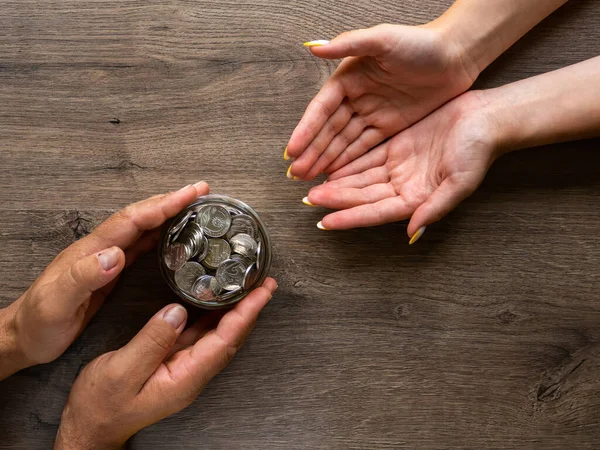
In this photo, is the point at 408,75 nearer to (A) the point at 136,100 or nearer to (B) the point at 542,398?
Result: (A) the point at 136,100

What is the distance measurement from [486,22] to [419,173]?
0.35m

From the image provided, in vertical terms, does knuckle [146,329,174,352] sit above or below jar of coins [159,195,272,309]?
below

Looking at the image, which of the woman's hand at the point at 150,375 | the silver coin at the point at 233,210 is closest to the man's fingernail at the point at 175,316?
the woman's hand at the point at 150,375

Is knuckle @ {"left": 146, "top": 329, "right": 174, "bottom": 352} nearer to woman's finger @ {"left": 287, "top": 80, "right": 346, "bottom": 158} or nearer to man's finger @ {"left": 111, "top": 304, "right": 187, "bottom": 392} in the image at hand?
man's finger @ {"left": 111, "top": 304, "right": 187, "bottom": 392}

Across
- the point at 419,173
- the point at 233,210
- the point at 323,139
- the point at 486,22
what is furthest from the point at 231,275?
the point at 486,22

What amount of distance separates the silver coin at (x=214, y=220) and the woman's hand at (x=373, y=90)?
0.17m

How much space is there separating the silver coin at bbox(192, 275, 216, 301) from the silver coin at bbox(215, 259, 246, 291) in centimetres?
2

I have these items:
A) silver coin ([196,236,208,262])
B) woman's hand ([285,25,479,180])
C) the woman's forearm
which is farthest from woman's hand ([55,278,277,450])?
the woman's forearm

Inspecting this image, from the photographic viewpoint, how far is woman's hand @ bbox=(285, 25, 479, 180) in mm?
988

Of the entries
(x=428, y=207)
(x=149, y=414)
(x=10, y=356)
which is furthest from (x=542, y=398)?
(x=10, y=356)

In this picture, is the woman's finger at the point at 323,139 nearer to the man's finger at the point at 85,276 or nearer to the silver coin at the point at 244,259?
the silver coin at the point at 244,259

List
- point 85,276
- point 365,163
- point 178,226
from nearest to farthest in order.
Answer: point 85,276 → point 178,226 → point 365,163

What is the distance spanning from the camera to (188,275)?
3.39 feet

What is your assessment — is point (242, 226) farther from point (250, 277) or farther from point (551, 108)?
point (551, 108)
